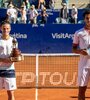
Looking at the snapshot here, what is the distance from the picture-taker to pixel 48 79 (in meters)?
13.1

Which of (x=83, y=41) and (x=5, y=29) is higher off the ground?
(x=5, y=29)

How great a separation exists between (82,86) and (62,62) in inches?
347

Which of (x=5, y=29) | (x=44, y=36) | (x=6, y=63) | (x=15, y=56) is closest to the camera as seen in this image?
(x=15, y=56)

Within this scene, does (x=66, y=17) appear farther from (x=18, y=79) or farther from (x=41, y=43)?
(x=18, y=79)

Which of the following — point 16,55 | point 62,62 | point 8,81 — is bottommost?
point 62,62

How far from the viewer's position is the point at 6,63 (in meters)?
8.43

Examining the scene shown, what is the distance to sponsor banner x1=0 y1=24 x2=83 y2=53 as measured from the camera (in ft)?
71.1

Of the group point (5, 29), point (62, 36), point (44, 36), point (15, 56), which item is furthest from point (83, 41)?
point (62, 36)

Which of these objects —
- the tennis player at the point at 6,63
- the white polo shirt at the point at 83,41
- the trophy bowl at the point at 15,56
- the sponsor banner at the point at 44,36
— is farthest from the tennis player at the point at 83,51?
the sponsor banner at the point at 44,36

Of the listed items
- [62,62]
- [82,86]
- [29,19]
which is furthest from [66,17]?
[82,86]

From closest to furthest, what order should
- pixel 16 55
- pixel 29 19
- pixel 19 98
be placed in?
pixel 16 55 < pixel 19 98 < pixel 29 19

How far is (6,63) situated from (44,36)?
1329 centimetres

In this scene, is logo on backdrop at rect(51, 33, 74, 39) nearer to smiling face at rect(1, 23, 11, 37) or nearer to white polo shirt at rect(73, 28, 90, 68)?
white polo shirt at rect(73, 28, 90, 68)

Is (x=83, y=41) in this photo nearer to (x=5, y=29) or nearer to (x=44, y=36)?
(x=5, y=29)
